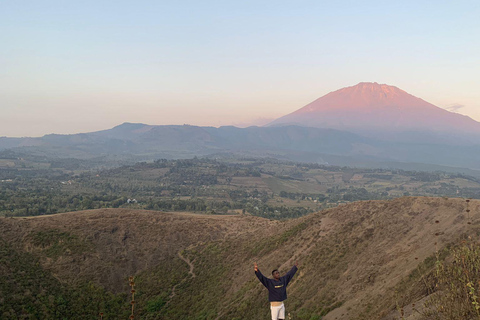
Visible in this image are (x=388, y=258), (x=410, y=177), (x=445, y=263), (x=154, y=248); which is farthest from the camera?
(x=410, y=177)

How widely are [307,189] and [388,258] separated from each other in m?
147

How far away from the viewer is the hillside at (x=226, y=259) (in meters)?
17.0

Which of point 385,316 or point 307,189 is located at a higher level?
point 385,316

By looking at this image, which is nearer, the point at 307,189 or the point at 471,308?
the point at 471,308

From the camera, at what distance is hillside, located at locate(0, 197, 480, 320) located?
55.8ft

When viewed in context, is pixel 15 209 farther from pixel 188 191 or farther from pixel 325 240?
pixel 188 191

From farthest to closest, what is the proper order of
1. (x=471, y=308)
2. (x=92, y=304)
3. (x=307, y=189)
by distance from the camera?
(x=307, y=189) < (x=92, y=304) < (x=471, y=308)

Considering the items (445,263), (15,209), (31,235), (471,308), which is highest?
(471,308)

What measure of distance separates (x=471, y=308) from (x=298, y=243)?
19.8 m

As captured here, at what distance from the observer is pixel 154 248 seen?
3425 centimetres

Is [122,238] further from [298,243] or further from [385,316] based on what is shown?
[385,316]

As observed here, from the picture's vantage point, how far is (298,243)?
26922mm

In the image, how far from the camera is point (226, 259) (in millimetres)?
30562

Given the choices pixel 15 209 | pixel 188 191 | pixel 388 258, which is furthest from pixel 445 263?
pixel 188 191
